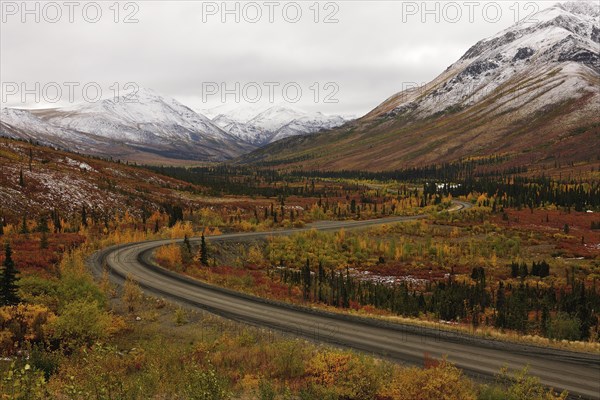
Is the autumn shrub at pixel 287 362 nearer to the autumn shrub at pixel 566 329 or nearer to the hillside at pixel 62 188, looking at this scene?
the autumn shrub at pixel 566 329

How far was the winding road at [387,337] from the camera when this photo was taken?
52.7 feet

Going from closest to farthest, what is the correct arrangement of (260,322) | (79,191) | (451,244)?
(260,322) < (451,244) < (79,191)

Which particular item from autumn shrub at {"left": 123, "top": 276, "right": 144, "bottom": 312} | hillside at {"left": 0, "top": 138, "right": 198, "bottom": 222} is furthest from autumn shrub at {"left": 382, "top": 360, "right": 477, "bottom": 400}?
hillside at {"left": 0, "top": 138, "right": 198, "bottom": 222}

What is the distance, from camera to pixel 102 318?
695 inches

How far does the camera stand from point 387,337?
1997 centimetres

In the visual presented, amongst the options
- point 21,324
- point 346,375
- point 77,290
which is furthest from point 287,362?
point 77,290

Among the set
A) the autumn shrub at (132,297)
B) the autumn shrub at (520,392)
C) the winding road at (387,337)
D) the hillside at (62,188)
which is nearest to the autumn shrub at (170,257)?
the winding road at (387,337)

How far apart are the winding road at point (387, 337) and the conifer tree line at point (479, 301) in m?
8.03

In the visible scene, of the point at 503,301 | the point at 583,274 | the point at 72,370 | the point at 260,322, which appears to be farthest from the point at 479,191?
the point at 72,370

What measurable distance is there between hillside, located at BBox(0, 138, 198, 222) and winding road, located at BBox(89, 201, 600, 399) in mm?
38292

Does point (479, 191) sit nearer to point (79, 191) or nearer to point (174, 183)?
point (174, 183)

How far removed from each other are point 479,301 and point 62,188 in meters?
63.6

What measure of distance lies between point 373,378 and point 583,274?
45.6 m

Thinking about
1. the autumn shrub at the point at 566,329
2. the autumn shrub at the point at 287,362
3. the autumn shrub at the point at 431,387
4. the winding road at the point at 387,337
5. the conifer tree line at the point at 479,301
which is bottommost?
the conifer tree line at the point at 479,301
